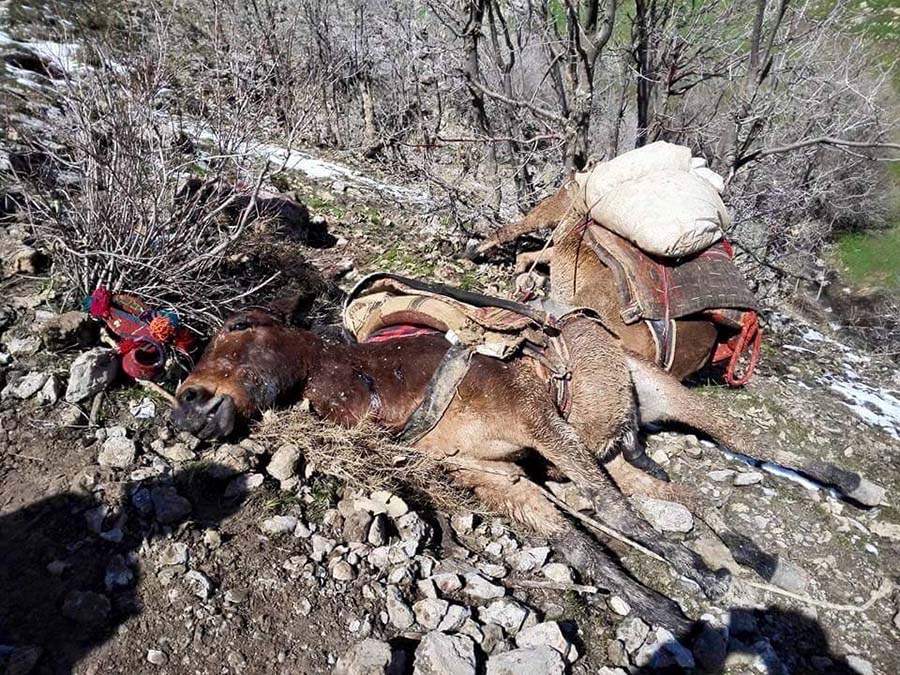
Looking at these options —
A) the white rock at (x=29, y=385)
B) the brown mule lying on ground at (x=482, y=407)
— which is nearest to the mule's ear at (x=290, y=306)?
the brown mule lying on ground at (x=482, y=407)

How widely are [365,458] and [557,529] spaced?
115 centimetres

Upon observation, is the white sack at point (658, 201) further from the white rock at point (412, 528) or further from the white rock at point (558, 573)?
the white rock at point (412, 528)

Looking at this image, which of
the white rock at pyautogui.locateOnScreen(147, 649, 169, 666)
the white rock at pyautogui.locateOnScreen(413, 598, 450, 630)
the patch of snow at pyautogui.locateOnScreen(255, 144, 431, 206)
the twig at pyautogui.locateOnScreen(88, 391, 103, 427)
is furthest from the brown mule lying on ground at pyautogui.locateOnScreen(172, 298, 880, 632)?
the patch of snow at pyautogui.locateOnScreen(255, 144, 431, 206)

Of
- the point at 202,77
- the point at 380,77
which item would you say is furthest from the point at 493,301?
the point at 380,77

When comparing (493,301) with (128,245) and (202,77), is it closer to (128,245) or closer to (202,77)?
(128,245)

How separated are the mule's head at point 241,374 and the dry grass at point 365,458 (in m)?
0.15

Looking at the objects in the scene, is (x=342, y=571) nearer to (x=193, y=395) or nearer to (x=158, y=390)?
(x=193, y=395)

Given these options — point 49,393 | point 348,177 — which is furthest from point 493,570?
point 348,177

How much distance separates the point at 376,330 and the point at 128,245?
5.69 feet

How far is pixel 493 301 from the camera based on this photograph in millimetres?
3896

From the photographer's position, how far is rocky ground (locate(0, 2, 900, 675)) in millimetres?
2254

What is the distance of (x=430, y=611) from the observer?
2506 millimetres

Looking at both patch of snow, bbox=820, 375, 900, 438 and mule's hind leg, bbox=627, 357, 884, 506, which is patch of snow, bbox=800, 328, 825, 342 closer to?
patch of snow, bbox=820, 375, 900, 438

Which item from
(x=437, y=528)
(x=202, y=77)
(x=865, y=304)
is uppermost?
(x=202, y=77)
